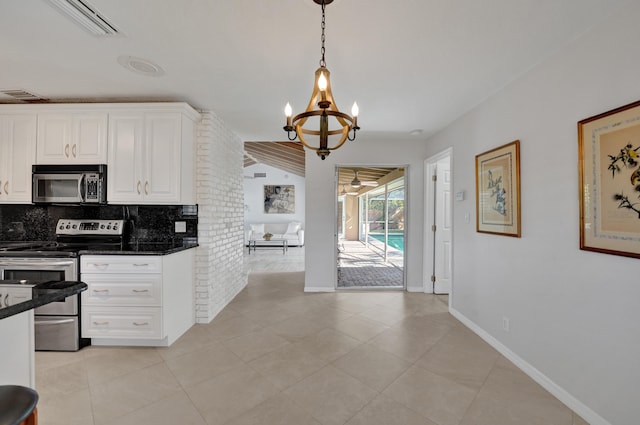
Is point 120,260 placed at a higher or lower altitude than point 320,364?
higher

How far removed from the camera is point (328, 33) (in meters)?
1.77

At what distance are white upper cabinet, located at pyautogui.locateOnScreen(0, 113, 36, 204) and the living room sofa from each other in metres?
6.31

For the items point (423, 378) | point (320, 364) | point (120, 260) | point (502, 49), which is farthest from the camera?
point (120, 260)

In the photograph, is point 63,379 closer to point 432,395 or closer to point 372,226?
point 432,395

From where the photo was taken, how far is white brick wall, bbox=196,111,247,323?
124 inches

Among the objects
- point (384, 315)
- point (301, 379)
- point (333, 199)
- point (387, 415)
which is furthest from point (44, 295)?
point (333, 199)

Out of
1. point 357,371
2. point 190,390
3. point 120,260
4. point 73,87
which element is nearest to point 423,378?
point 357,371

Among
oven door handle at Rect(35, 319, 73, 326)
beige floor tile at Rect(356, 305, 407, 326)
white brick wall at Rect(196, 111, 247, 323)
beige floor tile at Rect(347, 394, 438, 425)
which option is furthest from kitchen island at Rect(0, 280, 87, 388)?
beige floor tile at Rect(356, 305, 407, 326)

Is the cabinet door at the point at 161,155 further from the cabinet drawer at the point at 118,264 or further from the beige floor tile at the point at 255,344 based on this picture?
the beige floor tile at the point at 255,344

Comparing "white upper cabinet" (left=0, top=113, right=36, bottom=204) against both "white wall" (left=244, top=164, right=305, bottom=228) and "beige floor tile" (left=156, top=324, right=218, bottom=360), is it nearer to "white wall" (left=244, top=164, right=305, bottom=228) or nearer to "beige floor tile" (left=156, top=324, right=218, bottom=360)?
"beige floor tile" (left=156, top=324, right=218, bottom=360)

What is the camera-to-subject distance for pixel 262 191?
10.2m

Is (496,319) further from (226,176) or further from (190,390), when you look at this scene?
(226,176)

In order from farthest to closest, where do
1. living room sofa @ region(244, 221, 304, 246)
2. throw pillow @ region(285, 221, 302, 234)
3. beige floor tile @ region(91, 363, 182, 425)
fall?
throw pillow @ region(285, 221, 302, 234), living room sofa @ region(244, 221, 304, 246), beige floor tile @ region(91, 363, 182, 425)

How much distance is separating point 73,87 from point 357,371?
3.65m
